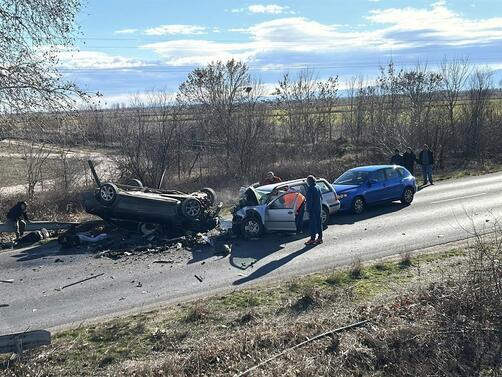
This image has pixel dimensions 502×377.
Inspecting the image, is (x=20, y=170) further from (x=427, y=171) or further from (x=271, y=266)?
(x=427, y=171)

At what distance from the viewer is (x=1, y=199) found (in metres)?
20.7

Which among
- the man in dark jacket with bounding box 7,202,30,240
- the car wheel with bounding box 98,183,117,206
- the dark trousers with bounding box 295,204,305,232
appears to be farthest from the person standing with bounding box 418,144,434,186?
the man in dark jacket with bounding box 7,202,30,240

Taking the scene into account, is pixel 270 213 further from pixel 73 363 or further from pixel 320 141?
pixel 320 141

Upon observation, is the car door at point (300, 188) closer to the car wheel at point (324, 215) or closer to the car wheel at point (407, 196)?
the car wheel at point (324, 215)

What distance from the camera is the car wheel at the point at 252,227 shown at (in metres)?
15.2

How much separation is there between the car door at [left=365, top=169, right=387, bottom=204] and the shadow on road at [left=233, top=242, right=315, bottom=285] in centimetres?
570

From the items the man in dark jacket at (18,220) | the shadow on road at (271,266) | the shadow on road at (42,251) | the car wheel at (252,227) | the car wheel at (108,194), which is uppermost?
the car wheel at (108,194)

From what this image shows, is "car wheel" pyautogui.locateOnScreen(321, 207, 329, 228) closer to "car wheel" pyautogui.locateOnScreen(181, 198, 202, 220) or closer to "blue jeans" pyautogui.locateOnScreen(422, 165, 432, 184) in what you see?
"car wheel" pyautogui.locateOnScreen(181, 198, 202, 220)

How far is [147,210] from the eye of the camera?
15.4 meters

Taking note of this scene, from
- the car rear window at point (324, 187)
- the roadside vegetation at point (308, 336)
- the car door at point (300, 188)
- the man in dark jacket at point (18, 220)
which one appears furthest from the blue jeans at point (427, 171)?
the man in dark jacket at point (18, 220)

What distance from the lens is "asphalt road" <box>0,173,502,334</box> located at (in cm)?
998

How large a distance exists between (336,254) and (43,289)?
6.70 m

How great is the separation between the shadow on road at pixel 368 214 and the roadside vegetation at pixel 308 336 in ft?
25.6

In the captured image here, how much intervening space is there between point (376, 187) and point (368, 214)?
1.16 metres
